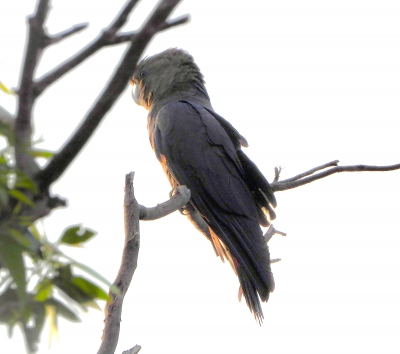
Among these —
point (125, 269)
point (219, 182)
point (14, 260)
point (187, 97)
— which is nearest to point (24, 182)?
point (14, 260)

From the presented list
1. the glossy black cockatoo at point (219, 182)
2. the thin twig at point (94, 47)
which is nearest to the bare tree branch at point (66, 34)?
the thin twig at point (94, 47)

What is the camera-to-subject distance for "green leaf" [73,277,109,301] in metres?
1.13

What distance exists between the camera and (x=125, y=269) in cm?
278

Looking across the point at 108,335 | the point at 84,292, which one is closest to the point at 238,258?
the point at 108,335

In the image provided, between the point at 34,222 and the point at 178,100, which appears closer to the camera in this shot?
the point at 34,222

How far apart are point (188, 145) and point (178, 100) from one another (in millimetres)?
647

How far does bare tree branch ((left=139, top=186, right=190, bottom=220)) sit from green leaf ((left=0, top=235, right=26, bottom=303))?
192cm

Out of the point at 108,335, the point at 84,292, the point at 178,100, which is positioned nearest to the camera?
the point at 84,292

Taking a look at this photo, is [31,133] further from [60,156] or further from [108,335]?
[108,335]

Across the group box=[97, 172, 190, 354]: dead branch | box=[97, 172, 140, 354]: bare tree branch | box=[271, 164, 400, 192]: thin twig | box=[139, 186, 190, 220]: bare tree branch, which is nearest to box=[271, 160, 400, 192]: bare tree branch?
box=[271, 164, 400, 192]: thin twig

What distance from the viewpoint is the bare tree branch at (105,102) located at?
3.52ft

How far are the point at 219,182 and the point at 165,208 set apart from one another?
1658mm

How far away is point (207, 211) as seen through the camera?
15.4ft

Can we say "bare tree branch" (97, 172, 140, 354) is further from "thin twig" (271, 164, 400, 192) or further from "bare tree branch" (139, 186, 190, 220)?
"thin twig" (271, 164, 400, 192)
